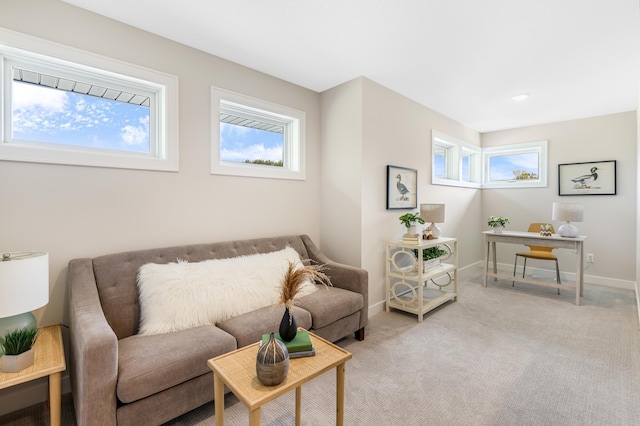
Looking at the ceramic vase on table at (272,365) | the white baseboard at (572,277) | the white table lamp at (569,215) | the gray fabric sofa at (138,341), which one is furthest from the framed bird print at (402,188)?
the white baseboard at (572,277)

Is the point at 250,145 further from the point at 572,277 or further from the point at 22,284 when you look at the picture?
the point at 572,277

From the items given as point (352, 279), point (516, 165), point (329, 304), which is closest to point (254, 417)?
point (329, 304)

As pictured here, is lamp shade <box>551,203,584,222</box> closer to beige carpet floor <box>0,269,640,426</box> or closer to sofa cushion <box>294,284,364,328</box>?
beige carpet floor <box>0,269,640,426</box>

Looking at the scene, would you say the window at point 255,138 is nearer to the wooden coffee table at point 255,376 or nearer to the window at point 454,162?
the wooden coffee table at point 255,376

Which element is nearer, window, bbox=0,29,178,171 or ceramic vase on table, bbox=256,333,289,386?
ceramic vase on table, bbox=256,333,289,386

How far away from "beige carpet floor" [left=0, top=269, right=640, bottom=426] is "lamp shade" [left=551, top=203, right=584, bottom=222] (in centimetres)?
110

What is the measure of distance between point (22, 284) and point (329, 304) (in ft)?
5.96

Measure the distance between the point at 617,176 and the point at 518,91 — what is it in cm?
225

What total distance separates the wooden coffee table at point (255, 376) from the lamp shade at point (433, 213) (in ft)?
7.68

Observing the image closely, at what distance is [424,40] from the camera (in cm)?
238

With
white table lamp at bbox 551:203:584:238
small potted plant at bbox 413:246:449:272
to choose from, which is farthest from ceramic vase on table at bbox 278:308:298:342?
white table lamp at bbox 551:203:584:238

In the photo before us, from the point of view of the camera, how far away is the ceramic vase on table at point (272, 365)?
46.1 inches

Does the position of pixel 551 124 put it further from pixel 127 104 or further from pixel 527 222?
pixel 127 104

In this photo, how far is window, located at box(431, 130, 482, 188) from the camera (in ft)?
14.2
